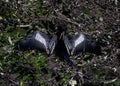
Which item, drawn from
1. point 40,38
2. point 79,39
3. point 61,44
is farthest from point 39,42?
point 79,39

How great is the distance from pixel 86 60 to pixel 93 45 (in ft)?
0.46

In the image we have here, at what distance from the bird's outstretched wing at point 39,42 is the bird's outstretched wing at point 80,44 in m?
0.12

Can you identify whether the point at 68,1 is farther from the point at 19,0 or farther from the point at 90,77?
the point at 90,77

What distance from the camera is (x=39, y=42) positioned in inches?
140

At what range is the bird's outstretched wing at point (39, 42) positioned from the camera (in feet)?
11.6

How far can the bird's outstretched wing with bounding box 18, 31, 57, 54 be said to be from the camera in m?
3.53

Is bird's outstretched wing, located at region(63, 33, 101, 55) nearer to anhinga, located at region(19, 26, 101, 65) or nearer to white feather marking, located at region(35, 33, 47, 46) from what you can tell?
anhinga, located at region(19, 26, 101, 65)

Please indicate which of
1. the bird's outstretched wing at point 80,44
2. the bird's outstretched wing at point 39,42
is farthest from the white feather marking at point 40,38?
the bird's outstretched wing at point 80,44

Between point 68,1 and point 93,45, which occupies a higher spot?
point 68,1

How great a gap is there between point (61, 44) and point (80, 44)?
0.16 m

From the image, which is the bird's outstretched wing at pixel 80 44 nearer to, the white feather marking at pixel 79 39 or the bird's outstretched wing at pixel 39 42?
the white feather marking at pixel 79 39

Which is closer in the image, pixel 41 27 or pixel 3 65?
pixel 3 65

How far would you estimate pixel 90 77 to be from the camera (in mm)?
3469

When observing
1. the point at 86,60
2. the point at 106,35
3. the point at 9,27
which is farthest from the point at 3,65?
the point at 106,35
